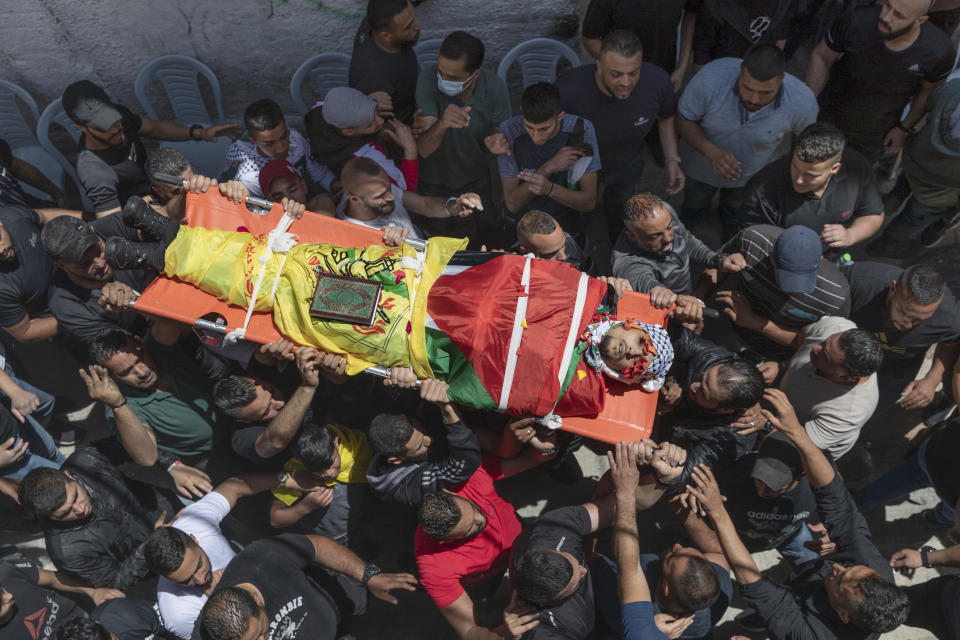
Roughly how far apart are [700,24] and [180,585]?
5.22 metres

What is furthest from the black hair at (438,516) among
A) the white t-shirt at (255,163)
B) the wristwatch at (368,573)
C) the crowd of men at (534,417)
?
the white t-shirt at (255,163)

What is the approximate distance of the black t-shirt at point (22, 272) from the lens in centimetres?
418

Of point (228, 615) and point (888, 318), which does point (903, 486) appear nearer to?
point (888, 318)

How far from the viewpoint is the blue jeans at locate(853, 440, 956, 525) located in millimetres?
4121

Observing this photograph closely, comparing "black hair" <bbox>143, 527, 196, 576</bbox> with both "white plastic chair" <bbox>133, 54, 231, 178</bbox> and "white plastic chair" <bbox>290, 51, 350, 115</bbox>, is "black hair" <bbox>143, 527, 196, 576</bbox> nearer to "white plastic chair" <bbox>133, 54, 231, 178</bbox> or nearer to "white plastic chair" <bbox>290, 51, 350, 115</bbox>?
"white plastic chair" <bbox>133, 54, 231, 178</bbox>

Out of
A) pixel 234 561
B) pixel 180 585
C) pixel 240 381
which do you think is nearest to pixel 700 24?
pixel 240 381

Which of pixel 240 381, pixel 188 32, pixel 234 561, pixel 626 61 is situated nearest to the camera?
pixel 234 561

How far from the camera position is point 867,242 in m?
5.43

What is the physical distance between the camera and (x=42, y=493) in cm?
359

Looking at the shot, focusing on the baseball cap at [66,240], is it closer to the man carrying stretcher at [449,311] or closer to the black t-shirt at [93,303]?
the man carrying stretcher at [449,311]

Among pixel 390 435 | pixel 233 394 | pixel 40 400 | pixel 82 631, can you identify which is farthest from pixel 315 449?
pixel 40 400

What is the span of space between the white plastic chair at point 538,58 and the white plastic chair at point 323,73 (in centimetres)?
133

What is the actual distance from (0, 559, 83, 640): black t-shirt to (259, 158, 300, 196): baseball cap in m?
2.77

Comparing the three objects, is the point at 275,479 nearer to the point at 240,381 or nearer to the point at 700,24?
the point at 240,381
